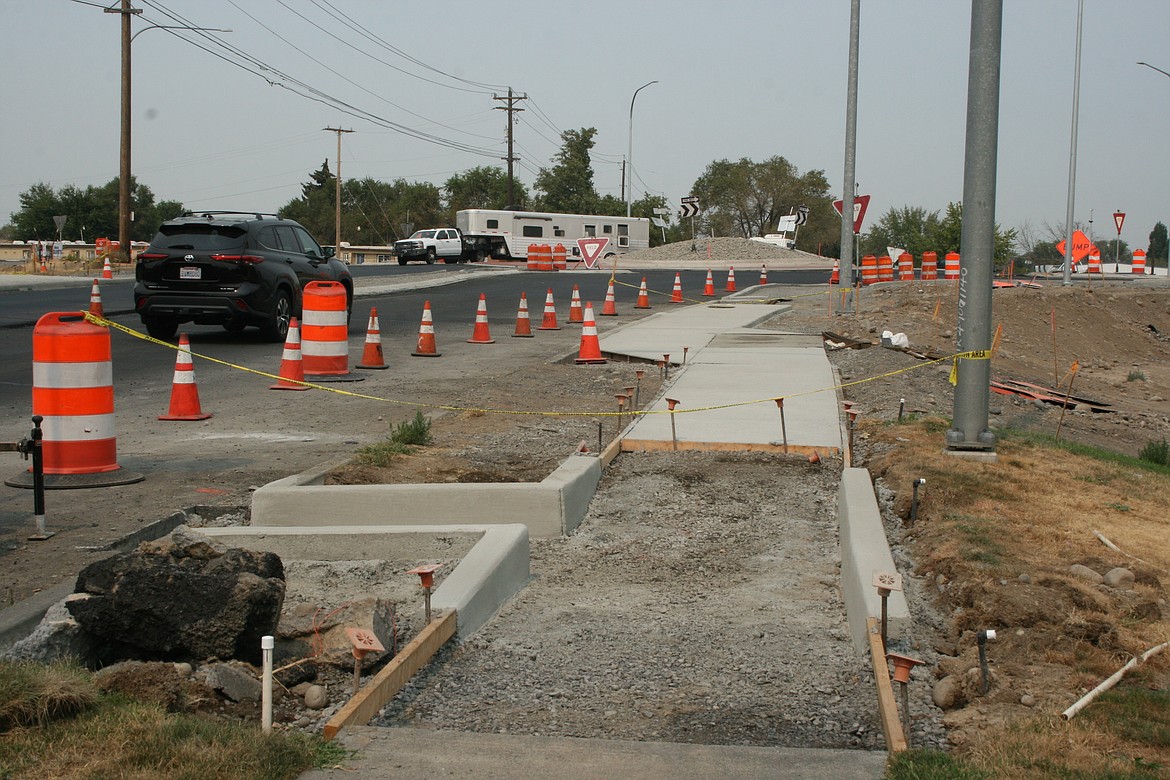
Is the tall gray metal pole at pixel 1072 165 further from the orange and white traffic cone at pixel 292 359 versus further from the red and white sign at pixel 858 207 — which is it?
the orange and white traffic cone at pixel 292 359

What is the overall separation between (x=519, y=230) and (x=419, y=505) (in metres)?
54.5

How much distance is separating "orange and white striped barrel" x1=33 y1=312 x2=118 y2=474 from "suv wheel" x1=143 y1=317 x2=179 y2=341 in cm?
938

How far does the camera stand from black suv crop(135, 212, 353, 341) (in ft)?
53.4

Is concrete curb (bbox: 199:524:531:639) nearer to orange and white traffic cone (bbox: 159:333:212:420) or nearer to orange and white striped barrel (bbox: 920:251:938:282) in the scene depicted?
orange and white traffic cone (bbox: 159:333:212:420)

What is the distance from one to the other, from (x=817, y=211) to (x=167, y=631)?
109207 mm

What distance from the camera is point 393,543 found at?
6242mm

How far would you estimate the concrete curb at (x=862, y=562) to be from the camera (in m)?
4.82

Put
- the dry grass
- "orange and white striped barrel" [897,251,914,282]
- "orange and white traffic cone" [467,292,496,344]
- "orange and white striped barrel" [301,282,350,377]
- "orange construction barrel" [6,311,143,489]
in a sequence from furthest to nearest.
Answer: "orange and white striped barrel" [897,251,914,282]
"orange and white traffic cone" [467,292,496,344]
"orange and white striped barrel" [301,282,350,377]
"orange construction barrel" [6,311,143,489]
the dry grass

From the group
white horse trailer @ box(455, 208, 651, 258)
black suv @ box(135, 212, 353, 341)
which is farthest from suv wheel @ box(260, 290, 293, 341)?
white horse trailer @ box(455, 208, 651, 258)

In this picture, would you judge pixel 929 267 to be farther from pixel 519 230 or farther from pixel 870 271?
pixel 519 230

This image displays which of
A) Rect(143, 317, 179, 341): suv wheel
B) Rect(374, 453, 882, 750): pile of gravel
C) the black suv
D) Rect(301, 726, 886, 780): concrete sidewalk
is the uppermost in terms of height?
the black suv

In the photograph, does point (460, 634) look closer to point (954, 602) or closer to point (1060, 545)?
point (954, 602)

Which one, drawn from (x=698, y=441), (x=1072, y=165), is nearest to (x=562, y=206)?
(x=1072, y=165)

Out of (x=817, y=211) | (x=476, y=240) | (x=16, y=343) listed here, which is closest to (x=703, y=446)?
(x=16, y=343)
